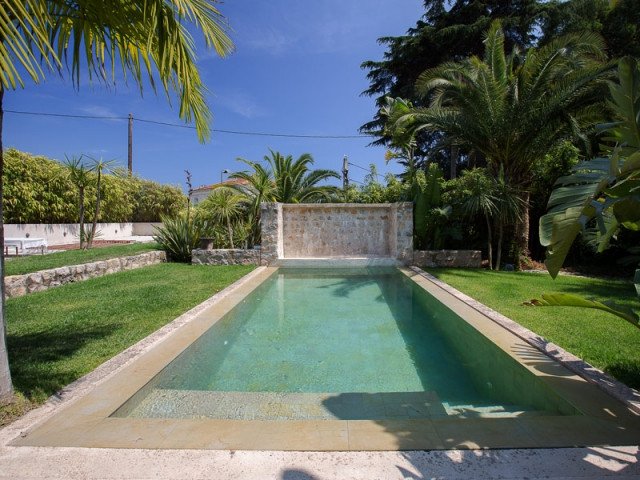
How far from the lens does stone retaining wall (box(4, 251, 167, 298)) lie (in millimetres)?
6551

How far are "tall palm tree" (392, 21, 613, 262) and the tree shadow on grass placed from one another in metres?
9.23

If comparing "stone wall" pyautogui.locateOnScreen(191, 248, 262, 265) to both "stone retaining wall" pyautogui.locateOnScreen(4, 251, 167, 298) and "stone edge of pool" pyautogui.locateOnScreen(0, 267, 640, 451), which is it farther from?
"stone edge of pool" pyautogui.locateOnScreen(0, 267, 640, 451)

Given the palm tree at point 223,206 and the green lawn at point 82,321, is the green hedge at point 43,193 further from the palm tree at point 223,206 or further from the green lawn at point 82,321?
the green lawn at point 82,321

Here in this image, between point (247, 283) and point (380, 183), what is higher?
point (380, 183)

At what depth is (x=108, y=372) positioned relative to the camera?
3094mm

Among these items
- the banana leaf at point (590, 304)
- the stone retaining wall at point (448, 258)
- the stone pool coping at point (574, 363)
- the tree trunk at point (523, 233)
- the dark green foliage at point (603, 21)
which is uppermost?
the dark green foliage at point (603, 21)

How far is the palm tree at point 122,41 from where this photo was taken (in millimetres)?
2371

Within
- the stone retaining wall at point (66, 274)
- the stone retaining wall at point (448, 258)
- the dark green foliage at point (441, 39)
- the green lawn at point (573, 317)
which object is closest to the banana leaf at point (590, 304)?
the green lawn at point (573, 317)

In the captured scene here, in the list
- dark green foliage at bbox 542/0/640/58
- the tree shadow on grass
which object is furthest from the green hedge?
dark green foliage at bbox 542/0/640/58

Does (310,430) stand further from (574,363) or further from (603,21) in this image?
(603,21)

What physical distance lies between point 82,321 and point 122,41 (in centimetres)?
378

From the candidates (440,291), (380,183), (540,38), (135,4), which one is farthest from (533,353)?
(540,38)

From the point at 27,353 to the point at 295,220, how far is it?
30.0 ft

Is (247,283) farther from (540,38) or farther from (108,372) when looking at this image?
(540,38)
